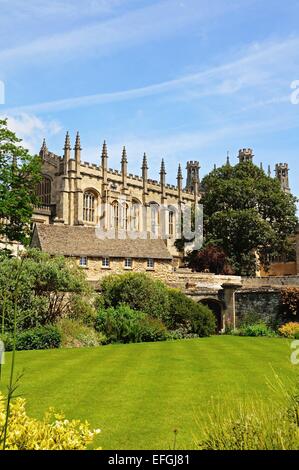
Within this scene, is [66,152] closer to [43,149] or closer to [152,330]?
[43,149]

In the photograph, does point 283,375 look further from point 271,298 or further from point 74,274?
point 271,298

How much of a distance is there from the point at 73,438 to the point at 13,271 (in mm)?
20533

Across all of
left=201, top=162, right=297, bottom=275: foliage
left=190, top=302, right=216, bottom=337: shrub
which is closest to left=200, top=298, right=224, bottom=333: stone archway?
left=190, top=302, right=216, bottom=337: shrub

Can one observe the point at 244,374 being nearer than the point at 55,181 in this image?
→ Yes

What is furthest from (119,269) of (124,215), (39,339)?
(124,215)

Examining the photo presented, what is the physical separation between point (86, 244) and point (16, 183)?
605cm

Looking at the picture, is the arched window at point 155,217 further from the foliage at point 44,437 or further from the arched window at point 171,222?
the foliage at point 44,437

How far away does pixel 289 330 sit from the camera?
1161 inches

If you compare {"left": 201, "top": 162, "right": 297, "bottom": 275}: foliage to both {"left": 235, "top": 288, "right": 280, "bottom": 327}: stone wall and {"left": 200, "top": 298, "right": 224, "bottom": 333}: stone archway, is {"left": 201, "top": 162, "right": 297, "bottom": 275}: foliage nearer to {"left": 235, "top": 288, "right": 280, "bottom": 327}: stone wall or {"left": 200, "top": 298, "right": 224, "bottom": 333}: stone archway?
{"left": 200, "top": 298, "right": 224, "bottom": 333}: stone archway

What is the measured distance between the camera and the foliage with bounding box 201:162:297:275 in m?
49.4

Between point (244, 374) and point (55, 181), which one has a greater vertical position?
point (55, 181)

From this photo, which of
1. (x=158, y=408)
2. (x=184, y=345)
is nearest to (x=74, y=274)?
(x=184, y=345)

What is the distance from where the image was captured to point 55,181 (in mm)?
59125

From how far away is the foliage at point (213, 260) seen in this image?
4891 centimetres
